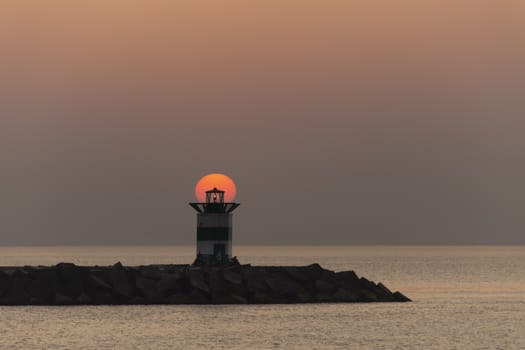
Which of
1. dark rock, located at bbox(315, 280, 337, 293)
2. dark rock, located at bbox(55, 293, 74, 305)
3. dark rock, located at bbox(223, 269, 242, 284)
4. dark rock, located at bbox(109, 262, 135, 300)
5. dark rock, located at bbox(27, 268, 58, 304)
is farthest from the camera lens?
dark rock, located at bbox(315, 280, 337, 293)

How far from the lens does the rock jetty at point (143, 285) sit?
5941 cm

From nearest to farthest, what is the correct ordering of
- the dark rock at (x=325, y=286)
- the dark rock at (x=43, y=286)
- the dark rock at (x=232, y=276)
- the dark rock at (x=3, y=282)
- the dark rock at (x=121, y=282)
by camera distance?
the dark rock at (x=43, y=286) → the dark rock at (x=3, y=282) → the dark rock at (x=232, y=276) → the dark rock at (x=121, y=282) → the dark rock at (x=325, y=286)

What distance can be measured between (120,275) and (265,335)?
12.3 metres

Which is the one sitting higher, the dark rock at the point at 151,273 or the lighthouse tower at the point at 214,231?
the lighthouse tower at the point at 214,231

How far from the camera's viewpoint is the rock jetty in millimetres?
59406

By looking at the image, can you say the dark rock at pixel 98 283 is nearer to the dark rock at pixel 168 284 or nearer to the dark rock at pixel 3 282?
the dark rock at pixel 168 284

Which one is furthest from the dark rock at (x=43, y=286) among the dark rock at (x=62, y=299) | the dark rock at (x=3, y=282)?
the dark rock at (x=3, y=282)

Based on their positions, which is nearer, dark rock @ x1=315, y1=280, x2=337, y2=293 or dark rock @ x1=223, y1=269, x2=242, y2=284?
dark rock @ x1=223, y1=269, x2=242, y2=284

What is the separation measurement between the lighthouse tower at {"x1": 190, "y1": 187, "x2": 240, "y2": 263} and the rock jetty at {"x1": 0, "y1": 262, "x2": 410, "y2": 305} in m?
0.80

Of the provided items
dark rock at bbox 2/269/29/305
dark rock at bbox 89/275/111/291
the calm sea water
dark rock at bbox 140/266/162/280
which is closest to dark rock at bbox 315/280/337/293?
the calm sea water

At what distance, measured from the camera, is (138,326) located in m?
53.3

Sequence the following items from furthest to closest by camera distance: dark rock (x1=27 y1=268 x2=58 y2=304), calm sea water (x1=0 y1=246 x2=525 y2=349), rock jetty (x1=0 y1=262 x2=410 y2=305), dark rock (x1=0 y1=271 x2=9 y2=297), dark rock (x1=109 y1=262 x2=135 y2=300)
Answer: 1. dark rock (x1=109 y1=262 x2=135 y2=300)
2. rock jetty (x1=0 y1=262 x2=410 y2=305)
3. dark rock (x1=0 y1=271 x2=9 y2=297)
4. dark rock (x1=27 y1=268 x2=58 y2=304)
5. calm sea water (x1=0 y1=246 x2=525 y2=349)

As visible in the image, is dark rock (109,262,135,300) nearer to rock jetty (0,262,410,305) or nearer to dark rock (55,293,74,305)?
rock jetty (0,262,410,305)

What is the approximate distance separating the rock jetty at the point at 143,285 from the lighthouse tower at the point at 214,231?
2.62 feet
